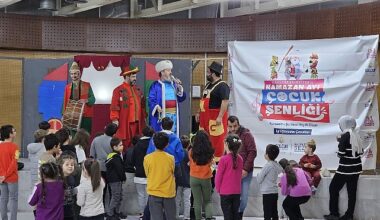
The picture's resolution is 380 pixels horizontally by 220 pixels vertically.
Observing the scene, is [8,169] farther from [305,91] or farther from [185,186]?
[305,91]

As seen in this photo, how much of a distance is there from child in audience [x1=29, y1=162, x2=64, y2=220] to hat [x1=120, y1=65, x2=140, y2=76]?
11.9 feet

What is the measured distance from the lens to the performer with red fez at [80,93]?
29.7 ft

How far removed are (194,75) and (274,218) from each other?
4.71 m

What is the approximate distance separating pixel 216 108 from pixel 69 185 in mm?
3053

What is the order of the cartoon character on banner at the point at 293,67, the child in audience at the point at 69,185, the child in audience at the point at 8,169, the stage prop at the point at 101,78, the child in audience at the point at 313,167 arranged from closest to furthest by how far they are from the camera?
the child in audience at the point at 69,185 → the child in audience at the point at 8,169 → the child in audience at the point at 313,167 → the cartoon character on banner at the point at 293,67 → the stage prop at the point at 101,78

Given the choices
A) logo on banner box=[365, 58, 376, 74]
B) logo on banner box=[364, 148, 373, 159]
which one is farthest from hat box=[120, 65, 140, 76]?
logo on banner box=[364, 148, 373, 159]

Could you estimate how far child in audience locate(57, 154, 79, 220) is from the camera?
5492 mm

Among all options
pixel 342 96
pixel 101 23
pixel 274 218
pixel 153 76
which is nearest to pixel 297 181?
pixel 274 218

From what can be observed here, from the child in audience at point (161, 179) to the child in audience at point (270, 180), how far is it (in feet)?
4.26

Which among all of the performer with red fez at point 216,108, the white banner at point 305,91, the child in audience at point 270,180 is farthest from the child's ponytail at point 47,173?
the white banner at point 305,91

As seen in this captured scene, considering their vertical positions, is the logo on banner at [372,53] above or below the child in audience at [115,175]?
above

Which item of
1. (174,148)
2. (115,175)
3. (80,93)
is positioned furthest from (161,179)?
(80,93)

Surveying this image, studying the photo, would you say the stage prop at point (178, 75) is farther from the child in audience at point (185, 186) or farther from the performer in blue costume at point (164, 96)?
the child in audience at point (185, 186)

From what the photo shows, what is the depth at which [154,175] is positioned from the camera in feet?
20.1
